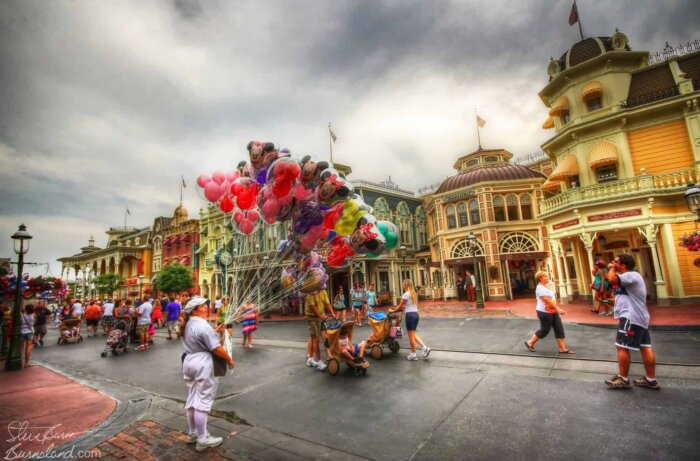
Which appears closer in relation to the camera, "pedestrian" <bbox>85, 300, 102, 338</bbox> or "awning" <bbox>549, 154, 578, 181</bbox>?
"pedestrian" <bbox>85, 300, 102, 338</bbox>

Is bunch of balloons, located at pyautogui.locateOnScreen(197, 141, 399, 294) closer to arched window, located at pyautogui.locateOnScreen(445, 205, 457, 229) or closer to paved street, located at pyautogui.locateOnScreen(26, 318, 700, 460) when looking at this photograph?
paved street, located at pyautogui.locateOnScreen(26, 318, 700, 460)

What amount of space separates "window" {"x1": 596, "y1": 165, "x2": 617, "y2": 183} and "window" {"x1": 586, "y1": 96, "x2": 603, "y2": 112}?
329 centimetres

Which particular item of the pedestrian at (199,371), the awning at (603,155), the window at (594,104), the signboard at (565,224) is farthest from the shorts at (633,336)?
the window at (594,104)

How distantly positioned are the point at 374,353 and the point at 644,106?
1747cm

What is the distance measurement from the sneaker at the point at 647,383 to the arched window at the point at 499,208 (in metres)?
19.4

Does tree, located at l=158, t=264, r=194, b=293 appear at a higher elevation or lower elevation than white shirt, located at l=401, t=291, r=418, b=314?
higher

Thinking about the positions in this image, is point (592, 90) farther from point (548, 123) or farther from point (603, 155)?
point (603, 155)

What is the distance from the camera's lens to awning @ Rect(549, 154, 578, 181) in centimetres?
1638

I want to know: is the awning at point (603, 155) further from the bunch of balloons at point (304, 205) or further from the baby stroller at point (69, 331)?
the baby stroller at point (69, 331)

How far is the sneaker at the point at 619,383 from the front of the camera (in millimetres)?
4680

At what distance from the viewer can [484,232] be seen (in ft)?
74.4

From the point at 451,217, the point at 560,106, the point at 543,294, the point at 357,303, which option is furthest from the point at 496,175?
the point at 543,294

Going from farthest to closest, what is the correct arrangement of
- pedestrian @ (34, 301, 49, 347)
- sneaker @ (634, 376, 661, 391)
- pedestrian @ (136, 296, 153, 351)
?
pedestrian @ (34, 301, 49, 347) → pedestrian @ (136, 296, 153, 351) → sneaker @ (634, 376, 661, 391)

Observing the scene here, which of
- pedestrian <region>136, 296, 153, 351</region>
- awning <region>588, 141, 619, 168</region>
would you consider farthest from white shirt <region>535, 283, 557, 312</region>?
pedestrian <region>136, 296, 153, 351</region>
